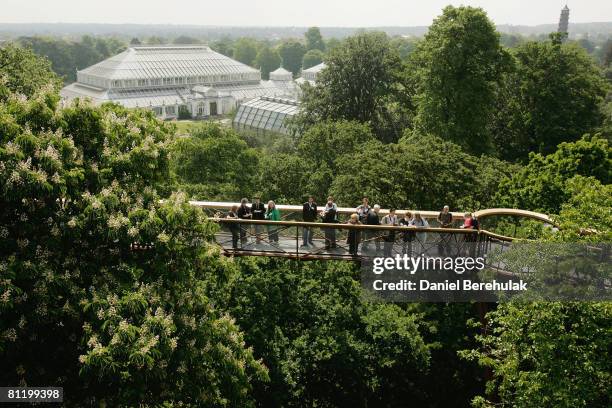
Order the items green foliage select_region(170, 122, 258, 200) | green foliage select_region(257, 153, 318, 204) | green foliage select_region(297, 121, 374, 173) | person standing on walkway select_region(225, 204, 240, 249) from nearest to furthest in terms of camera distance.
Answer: person standing on walkway select_region(225, 204, 240, 249), green foliage select_region(257, 153, 318, 204), green foliage select_region(297, 121, 374, 173), green foliage select_region(170, 122, 258, 200)

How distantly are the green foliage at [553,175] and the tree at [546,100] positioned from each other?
42.2 feet

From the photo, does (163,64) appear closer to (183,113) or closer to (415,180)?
(183,113)

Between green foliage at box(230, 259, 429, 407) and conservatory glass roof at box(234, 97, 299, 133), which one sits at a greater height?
green foliage at box(230, 259, 429, 407)

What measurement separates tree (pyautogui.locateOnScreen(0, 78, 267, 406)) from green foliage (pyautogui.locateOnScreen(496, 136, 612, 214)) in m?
14.9

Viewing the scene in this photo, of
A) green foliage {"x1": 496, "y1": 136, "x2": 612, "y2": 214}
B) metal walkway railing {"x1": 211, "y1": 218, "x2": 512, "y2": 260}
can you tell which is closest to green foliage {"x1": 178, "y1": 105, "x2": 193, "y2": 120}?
green foliage {"x1": 496, "y1": 136, "x2": 612, "y2": 214}

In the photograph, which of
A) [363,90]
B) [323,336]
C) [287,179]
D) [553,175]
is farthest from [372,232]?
[363,90]

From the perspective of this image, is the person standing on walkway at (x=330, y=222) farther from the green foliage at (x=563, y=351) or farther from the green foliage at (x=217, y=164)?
the green foliage at (x=217, y=164)

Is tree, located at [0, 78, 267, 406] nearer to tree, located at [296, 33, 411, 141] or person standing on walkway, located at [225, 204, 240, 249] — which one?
person standing on walkway, located at [225, 204, 240, 249]

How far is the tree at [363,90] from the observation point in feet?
143

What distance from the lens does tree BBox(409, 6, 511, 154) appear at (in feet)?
112

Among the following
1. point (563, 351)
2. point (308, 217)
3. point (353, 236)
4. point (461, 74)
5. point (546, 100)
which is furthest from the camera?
point (546, 100)

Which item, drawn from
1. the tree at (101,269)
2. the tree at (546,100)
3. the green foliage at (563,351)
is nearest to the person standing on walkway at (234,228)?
the tree at (101,269)

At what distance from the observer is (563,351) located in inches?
460

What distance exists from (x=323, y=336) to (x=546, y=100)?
28.3 m
